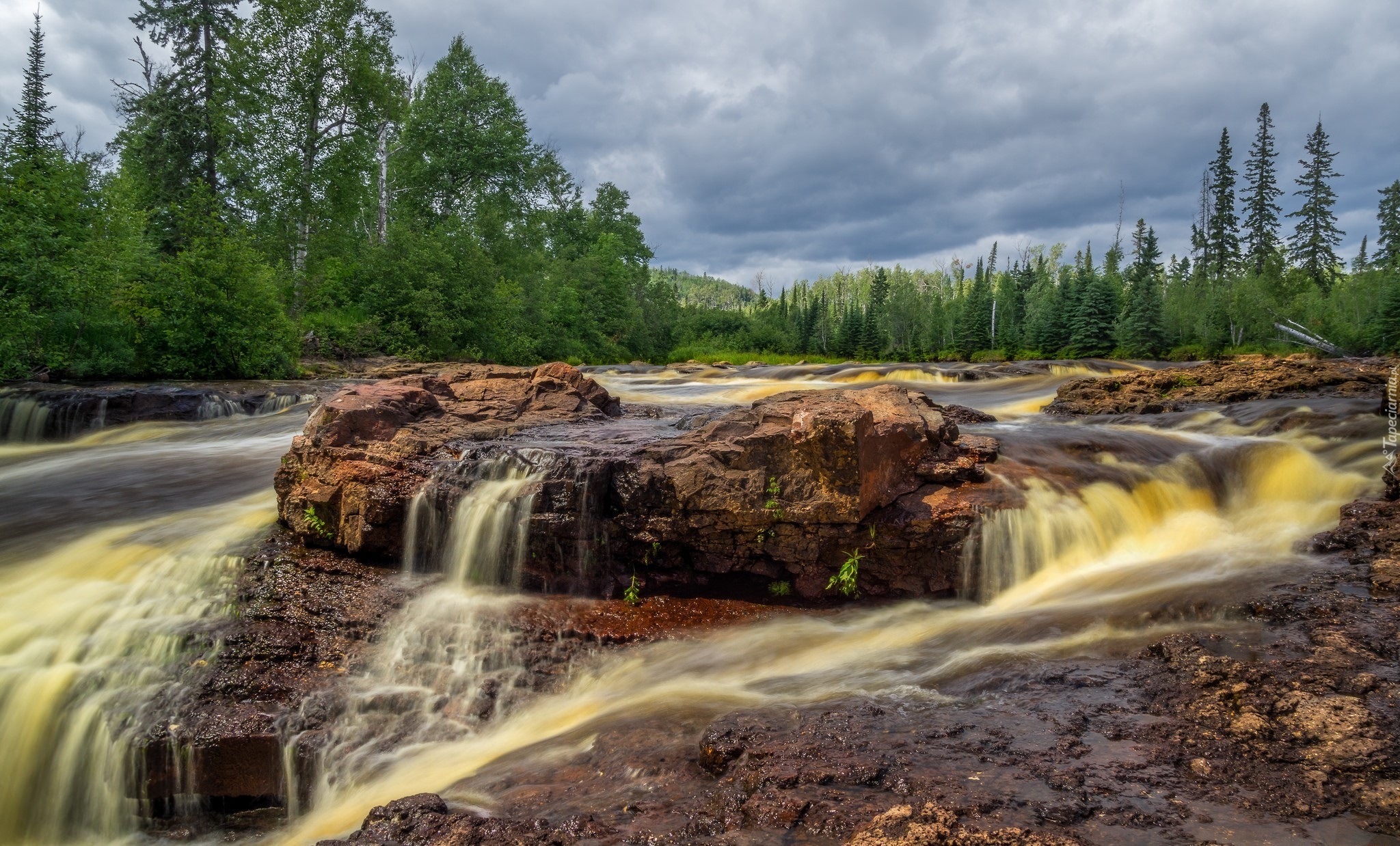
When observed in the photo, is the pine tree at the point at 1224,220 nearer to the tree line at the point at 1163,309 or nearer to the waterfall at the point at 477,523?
the tree line at the point at 1163,309

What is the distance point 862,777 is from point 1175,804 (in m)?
1.17

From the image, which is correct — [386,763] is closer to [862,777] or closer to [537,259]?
[862,777]

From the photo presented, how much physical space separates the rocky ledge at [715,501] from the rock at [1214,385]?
720cm

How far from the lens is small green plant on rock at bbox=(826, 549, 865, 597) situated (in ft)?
20.0

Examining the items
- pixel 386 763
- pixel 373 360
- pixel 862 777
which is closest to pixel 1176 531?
pixel 862 777

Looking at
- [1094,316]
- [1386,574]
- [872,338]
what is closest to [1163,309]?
[1094,316]

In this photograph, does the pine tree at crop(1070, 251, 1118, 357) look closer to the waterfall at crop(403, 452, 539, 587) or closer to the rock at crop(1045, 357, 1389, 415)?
the rock at crop(1045, 357, 1389, 415)

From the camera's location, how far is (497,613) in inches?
225

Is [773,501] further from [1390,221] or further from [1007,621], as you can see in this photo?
[1390,221]

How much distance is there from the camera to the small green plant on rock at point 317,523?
253 inches

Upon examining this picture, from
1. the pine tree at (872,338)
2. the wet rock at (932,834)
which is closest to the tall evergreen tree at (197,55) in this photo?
the wet rock at (932,834)

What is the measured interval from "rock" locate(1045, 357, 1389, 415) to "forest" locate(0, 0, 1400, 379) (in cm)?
1959

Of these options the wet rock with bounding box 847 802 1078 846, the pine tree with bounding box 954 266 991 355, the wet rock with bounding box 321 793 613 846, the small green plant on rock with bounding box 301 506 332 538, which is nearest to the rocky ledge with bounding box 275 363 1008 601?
the small green plant on rock with bounding box 301 506 332 538

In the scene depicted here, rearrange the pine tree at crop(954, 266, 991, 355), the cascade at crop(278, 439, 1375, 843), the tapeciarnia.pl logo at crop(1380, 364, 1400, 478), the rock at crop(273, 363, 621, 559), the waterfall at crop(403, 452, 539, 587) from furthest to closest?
the pine tree at crop(954, 266, 991, 355), the tapeciarnia.pl logo at crop(1380, 364, 1400, 478), the rock at crop(273, 363, 621, 559), the waterfall at crop(403, 452, 539, 587), the cascade at crop(278, 439, 1375, 843)
